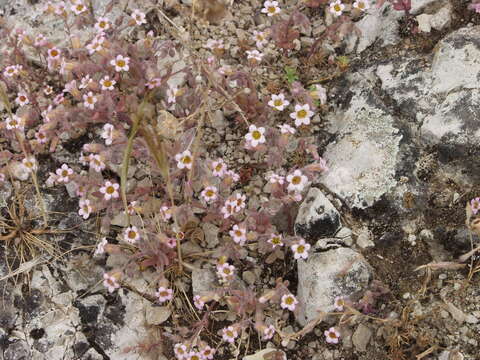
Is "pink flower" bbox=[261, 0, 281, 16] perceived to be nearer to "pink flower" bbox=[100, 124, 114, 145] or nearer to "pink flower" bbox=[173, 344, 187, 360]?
"pink flower" bbox=[100, 124, 114, 145]

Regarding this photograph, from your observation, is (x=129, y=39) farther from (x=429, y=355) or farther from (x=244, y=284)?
(x=429, y=355)

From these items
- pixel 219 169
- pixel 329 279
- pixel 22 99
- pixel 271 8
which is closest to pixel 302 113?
pixel 219 169

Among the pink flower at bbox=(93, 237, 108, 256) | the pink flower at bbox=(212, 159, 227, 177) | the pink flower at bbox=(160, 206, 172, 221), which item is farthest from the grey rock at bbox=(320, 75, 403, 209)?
the pink flower at bbox=(93, 237, 108, 256)

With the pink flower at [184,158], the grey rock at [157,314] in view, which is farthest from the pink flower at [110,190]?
the grey rock at [157,314]

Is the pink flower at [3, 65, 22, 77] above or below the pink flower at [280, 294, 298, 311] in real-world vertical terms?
above

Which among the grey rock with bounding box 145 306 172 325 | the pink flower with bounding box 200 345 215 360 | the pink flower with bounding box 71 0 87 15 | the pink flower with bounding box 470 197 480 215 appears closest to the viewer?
the pink flower with bounding box 470 197 480 215

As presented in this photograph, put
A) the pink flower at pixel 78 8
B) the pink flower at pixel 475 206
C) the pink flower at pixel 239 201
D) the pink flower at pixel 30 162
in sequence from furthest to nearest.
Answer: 1. the pink flower at pixel 78 8
2. the pink flower at pixel 30 162
3. the pink flower at pixel 239 201
4. the pink flower at pixel 475 206

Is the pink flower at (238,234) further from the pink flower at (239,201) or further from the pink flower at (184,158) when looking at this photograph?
the pink flower at (184,158)
